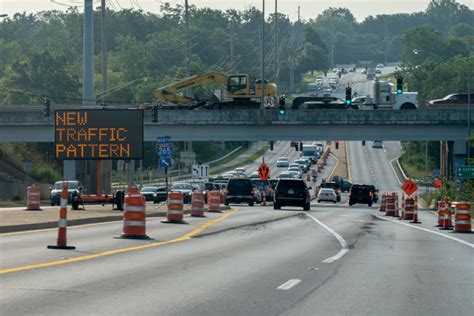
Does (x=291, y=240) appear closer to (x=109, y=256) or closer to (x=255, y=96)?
(x=109, y=256)

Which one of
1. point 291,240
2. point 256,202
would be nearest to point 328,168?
point 256,202

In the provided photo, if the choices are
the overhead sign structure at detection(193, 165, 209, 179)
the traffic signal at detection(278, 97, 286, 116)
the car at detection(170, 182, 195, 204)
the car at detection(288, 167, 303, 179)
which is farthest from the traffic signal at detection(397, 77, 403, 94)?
the car at detection(288, 167, 303, 179)

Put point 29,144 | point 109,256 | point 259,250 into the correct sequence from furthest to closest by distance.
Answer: point 29,144, point 259,250, point 109,256

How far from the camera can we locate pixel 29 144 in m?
112

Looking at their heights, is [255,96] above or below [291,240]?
above

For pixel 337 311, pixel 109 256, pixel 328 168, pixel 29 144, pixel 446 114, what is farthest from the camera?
pixel 328 168

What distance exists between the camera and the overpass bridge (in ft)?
260

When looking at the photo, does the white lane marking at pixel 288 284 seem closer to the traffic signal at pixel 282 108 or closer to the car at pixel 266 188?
the traffic signal at pixel 282 108

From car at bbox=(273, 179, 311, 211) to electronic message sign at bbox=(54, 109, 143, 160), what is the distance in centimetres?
1767

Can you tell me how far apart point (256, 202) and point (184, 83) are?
16.7 metres

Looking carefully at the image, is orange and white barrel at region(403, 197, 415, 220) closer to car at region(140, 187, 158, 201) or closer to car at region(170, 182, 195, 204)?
car at region(170, 182, 195, 204)

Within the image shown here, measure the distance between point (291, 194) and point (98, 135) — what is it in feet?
61.5

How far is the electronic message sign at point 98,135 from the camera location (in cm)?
4134

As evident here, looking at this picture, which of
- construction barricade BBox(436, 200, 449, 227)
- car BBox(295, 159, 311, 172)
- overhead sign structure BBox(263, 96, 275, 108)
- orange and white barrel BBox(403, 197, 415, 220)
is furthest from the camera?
car BBox(295, 159, 311, 172)
